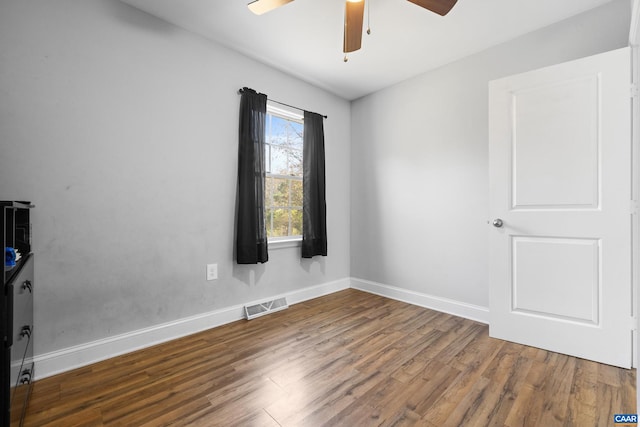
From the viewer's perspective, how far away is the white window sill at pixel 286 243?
2.99m

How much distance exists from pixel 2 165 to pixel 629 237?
12.4 ft

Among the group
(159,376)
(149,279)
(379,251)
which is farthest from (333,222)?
(159,376)

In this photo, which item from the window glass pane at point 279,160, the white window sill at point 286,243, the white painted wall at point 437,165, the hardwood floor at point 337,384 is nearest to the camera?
the hardwood floor at point 337,384

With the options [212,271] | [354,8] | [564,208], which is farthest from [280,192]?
[564,208]

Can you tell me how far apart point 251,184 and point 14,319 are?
1808 millimetres

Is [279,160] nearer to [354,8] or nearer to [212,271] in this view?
[212,271]

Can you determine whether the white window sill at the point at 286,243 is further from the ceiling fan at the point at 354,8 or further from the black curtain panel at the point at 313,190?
the ceiling fan at the point at 354,8

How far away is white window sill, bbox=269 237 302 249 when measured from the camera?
118 inches

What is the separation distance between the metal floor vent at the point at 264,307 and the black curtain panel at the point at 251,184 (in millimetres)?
448

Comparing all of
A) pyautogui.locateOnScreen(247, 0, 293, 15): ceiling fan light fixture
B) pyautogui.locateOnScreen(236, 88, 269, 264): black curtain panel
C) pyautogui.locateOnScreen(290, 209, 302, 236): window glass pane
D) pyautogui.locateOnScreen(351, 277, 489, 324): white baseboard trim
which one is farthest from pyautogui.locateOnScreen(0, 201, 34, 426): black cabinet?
pyautogui.locateOnScreen(351, 277, 489, 324): white baseboard trim

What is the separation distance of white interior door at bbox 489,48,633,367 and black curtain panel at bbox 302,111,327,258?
169 centimetres

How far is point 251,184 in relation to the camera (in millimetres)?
2686

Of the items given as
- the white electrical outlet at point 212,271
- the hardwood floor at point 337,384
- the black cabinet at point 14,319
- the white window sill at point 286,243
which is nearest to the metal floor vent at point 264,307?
the hardwood floor at point 337,384

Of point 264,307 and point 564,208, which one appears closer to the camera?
point 564,208
